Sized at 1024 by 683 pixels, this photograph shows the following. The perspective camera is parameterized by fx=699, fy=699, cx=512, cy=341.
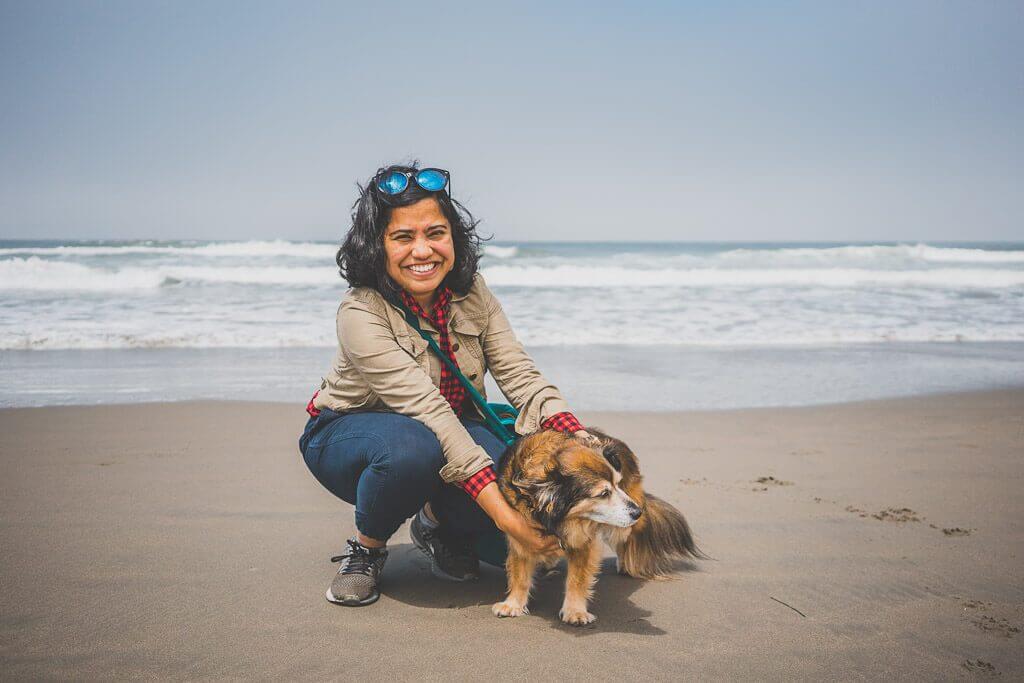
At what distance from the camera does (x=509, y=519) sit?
2.40 meters

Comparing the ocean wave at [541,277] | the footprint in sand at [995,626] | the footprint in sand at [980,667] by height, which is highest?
the ocean wave at [541,277]

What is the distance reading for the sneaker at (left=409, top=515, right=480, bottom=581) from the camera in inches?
115

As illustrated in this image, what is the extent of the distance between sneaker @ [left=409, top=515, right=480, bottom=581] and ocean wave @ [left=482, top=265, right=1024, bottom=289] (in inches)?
589

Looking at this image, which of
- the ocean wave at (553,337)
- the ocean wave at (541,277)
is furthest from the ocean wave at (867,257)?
the ocean wave at (553,337)

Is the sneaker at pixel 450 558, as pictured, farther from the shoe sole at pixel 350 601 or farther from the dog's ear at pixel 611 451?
the dog's ear at pixel 611 451

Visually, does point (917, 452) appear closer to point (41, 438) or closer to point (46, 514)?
point (46, 514)

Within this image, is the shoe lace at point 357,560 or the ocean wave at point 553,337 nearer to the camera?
the shoe lace at point 357,560

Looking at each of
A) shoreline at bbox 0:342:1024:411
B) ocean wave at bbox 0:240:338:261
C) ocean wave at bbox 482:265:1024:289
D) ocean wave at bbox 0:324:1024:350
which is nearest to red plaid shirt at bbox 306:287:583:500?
shoreline at bbox 0:342:1024:411

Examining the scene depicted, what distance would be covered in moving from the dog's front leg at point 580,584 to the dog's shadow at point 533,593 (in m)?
0.03

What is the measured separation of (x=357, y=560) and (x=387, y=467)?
51cm

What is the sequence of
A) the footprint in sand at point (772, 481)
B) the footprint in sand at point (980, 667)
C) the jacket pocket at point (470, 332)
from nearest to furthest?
the footprint in sand at point (980, 667) → the jacket pocket at point (470, 332) → the footprint in sand at point (772, 481)

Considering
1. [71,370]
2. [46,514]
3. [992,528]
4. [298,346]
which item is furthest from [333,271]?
[992,528]

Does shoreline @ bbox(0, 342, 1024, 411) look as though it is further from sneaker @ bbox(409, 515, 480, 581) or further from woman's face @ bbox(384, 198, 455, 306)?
woman's face @ bbox(384, 198, 455, 306)

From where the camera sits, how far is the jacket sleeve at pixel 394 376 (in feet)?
8.21
